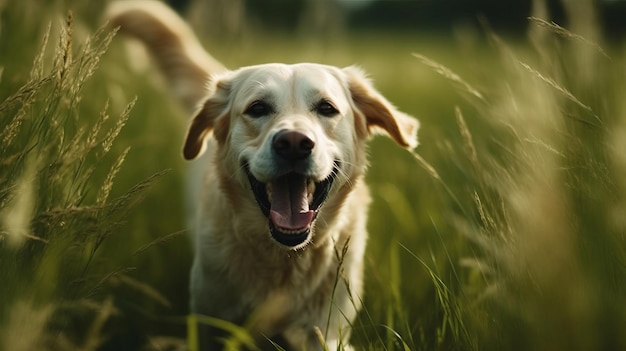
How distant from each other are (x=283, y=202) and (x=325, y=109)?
1.54ft

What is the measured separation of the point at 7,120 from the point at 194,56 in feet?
7.59

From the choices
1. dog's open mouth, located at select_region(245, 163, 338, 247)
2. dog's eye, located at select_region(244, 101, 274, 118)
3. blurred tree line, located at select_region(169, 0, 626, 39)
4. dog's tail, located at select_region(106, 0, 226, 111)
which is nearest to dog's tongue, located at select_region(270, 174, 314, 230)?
dog's open mouth, located at select_region(245, 163, 338, 247)

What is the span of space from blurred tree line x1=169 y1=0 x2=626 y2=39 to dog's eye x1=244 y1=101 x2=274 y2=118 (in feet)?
3.07

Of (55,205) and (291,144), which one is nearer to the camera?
(55,205)

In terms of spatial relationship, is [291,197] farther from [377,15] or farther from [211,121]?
[377,15]

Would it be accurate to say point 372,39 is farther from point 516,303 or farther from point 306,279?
point 516,303

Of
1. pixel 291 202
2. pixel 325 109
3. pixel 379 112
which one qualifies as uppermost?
pixel 325 109

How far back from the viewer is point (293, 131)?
2.45 metres

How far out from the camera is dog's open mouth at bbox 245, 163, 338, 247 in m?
2.58

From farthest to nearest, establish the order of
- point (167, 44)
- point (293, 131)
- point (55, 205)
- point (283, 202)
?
point (167, 44) < point (283, 202) < point (293, 131) < point (55, 205)

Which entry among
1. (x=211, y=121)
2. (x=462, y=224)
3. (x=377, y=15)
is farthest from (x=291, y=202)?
(x=377, y=15)

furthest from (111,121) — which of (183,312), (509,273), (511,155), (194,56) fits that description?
(509,273)

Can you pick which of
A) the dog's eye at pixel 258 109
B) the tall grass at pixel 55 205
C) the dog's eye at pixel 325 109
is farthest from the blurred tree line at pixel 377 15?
the tall grass at pixel 55 205

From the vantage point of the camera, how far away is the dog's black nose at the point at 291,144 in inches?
96.4
